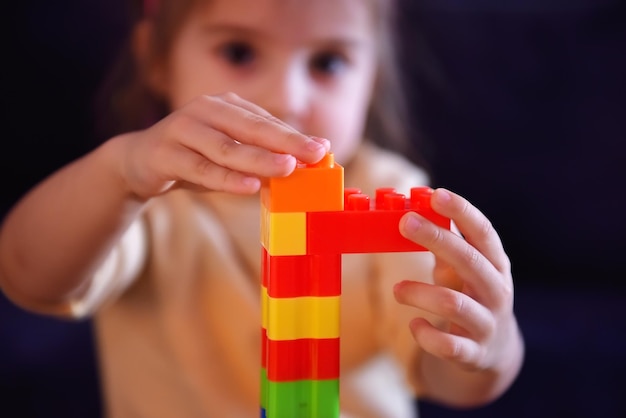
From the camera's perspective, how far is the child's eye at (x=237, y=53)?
2.97 ft

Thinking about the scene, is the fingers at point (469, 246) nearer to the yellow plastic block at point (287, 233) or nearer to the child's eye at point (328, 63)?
the yellow plastic block at point (287, 233)

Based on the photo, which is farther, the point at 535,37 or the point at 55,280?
the point at 535,37

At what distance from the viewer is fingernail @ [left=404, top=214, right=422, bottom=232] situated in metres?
0.51

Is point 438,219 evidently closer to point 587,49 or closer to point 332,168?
point 332,168

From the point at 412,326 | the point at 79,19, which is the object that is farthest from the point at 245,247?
the point at 79,19

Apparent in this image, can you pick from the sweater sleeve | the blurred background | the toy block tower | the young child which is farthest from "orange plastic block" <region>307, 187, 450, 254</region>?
the blurred background

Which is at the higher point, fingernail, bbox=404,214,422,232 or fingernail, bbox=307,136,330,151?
fingernail, bbox=307,136,330,151

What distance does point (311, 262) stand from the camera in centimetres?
52

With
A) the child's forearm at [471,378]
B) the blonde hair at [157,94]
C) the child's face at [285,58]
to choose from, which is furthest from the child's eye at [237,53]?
the child's forearm at [471,378]

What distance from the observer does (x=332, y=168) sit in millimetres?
512

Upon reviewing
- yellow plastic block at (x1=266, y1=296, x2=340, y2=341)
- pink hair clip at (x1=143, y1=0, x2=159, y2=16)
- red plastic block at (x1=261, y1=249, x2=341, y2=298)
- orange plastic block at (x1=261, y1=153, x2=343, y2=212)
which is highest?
pink hair clip at (x1=143, y1=0, x2=159, y2=16)

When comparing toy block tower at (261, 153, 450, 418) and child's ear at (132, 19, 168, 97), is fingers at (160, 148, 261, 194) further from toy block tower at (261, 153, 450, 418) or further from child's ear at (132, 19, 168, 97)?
child's ear at (132, 19, 168, 97)

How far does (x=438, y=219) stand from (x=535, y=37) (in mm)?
887

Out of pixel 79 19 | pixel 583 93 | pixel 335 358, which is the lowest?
pixel 335 358
